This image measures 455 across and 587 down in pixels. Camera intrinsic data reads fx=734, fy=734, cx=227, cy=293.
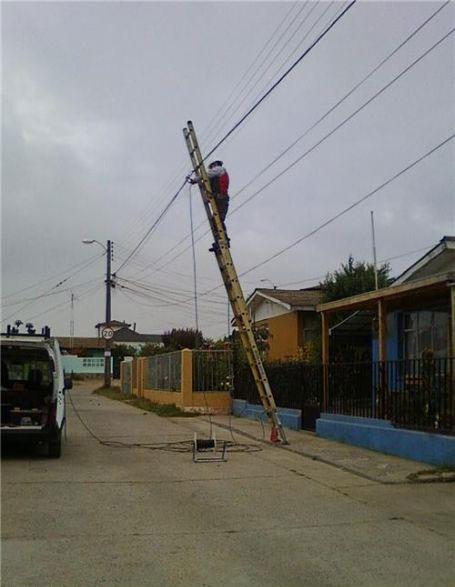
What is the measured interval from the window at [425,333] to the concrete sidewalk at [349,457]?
343cm

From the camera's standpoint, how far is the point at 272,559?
20.3ft

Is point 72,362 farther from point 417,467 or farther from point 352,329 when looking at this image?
point 417,467

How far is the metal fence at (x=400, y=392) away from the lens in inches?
455

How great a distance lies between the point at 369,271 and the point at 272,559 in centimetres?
2221

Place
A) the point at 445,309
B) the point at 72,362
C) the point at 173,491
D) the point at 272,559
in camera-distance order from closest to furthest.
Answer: the point at 272,559
the point at 173,491
the point at 445,309
the point at 72,362

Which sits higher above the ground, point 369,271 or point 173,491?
point 369,271

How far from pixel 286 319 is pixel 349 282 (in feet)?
9.17

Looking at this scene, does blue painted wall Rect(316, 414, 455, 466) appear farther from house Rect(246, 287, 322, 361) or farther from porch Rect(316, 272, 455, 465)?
house Rect(246, 287, 322, 361)

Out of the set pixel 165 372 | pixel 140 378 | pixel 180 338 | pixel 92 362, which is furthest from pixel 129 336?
pixel 165 372

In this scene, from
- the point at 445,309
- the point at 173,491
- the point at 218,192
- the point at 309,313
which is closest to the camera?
the point at 173,491

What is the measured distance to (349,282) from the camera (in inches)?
1057

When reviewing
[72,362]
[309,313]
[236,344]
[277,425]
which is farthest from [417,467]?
[72,362]

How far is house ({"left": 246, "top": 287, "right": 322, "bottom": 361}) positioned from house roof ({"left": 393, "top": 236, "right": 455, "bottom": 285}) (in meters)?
6.51

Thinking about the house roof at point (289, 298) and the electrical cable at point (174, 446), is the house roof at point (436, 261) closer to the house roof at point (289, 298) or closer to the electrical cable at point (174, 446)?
the electrical cable at point (174, 446)
